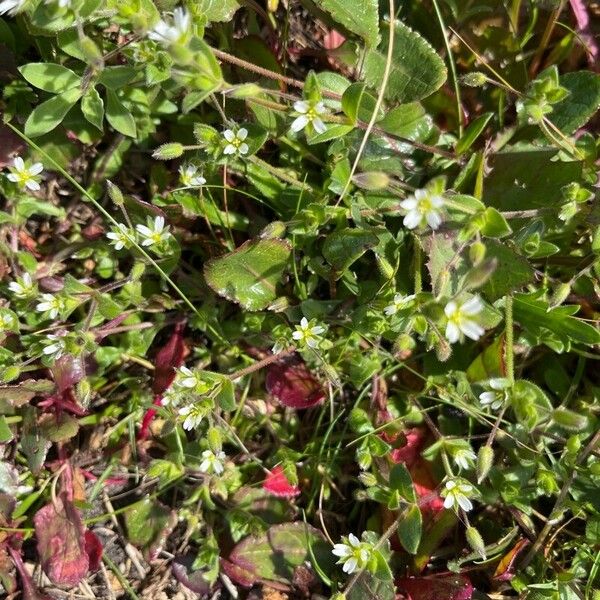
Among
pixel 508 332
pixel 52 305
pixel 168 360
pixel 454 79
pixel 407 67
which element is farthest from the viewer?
pixel 168 360

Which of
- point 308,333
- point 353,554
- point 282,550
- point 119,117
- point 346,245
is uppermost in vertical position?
point 119,117

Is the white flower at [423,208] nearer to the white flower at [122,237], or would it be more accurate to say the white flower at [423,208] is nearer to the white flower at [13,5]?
the white flower at [122,237]

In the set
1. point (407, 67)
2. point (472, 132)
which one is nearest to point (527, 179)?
point (472, 132)

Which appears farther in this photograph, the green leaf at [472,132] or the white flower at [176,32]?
the green leaf at [472,132]

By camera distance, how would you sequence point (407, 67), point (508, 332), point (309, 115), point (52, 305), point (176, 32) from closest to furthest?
point (176, 32)
point (309, 115)
point (508, 332)
point (52, 305)
point (407, 67)

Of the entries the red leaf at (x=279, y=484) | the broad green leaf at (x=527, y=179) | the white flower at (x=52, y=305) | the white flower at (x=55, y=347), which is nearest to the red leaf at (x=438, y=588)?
the red leaf at (x=279, y=484)

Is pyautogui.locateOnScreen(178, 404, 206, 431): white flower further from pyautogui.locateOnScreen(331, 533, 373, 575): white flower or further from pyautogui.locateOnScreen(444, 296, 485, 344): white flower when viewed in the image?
pyautogui.locateOnScreen(444, 296, 485, 344): white flower

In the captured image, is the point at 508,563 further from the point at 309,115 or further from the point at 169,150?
the point at 169,150
